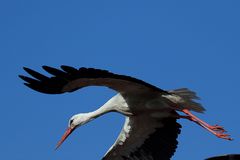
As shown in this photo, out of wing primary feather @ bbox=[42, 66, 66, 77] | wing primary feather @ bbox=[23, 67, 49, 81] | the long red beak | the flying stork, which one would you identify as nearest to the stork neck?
the flying stork

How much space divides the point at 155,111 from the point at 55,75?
2.04m

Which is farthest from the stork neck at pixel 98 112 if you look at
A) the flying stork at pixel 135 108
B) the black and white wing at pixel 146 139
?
the black and white wing at pixel 146 139

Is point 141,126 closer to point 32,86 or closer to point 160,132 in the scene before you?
point 160,132

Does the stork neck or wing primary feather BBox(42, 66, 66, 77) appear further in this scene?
the stork neck

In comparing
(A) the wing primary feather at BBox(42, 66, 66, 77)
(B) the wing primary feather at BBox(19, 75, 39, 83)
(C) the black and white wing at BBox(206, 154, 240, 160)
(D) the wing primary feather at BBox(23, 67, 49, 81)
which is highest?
(D) the wing primary feather at BBox(23, 67, 49, 81)

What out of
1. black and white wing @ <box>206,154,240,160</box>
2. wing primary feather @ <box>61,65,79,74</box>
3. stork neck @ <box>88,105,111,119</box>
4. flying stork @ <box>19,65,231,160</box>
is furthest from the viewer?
stork neck @ <box>88,105,111,119</box>

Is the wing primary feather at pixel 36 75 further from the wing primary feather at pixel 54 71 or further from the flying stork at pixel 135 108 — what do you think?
the wing primary feather at pixel 54 71

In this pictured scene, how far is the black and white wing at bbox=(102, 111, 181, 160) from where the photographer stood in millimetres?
10297

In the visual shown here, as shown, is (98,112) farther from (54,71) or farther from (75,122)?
(54,71)

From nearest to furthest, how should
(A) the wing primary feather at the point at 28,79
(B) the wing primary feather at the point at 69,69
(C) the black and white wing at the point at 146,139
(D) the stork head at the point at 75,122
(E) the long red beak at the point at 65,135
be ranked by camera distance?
(B) the wing primary feather at the point at 69,69, (A) the wing primary feather at the point at 28,79, (C) the black and white wing at the point at 146,139, (D) the stork head at the point at 75,122, (E) the long red beak at the point at 65,135

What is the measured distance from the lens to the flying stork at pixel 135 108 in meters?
8.87

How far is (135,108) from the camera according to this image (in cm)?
981

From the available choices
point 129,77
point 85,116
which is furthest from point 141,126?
→ point 129,77

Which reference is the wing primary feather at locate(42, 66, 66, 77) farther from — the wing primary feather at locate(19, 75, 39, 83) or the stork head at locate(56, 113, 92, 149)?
the stork head at locate(56, 113, 92, 149)
